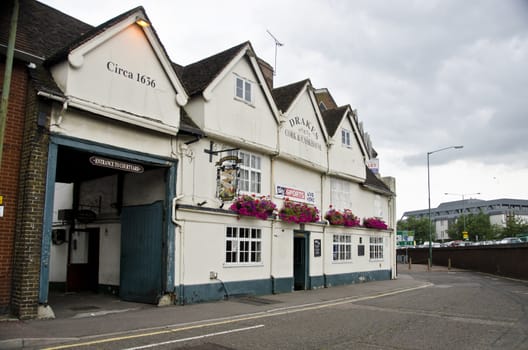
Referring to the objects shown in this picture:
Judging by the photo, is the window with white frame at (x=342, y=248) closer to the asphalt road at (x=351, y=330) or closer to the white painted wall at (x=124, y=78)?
the asphalt road at (x=351, y=330)

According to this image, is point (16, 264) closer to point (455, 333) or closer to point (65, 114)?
point (65, 114)

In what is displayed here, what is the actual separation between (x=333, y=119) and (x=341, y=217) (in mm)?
5296

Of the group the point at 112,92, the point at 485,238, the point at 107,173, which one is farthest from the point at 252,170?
the point at 485,238

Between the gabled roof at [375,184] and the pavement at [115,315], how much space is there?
8.67m

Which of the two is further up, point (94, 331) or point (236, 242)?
point (236, 242)

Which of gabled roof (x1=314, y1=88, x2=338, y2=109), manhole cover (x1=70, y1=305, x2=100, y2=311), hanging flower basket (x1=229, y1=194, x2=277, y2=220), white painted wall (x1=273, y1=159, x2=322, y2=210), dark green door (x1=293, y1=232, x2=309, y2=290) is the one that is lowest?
manhole cover (x1=70, y1=305, x2=100, y2=311)

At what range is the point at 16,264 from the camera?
1039cm

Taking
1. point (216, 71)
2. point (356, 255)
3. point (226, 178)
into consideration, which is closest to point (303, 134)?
point (216, 71)

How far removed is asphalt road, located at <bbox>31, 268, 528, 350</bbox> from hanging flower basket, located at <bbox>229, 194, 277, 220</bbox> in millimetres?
3584

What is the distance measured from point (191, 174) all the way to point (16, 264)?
566 centimetres

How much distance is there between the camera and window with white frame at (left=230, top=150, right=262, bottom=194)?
16641mm

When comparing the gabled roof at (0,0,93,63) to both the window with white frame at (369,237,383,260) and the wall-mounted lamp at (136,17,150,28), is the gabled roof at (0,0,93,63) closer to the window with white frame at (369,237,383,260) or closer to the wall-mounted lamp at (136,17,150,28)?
the wall-mounted lamp at (136,17,150,28)

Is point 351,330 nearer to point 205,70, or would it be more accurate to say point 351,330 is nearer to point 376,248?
point 205,70

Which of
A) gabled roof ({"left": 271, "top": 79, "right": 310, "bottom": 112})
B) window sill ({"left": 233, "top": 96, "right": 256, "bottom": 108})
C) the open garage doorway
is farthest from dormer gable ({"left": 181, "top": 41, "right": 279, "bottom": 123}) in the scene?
the open garage doorway
